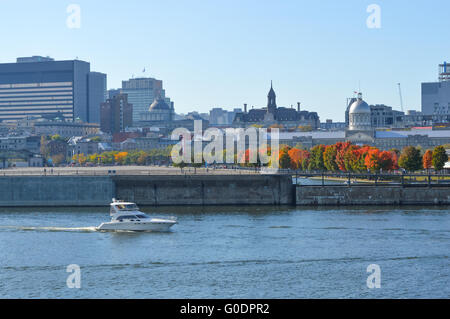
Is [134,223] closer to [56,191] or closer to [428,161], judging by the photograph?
[56,191]

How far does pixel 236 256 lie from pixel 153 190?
126 ft

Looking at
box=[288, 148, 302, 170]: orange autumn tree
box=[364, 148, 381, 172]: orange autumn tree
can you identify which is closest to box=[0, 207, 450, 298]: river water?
box=[364, 148, 381, 172]: orange autumn tree

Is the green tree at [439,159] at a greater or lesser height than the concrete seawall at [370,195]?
greater

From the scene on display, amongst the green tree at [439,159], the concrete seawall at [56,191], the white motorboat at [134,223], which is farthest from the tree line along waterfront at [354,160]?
the white motorboat at [134,223]

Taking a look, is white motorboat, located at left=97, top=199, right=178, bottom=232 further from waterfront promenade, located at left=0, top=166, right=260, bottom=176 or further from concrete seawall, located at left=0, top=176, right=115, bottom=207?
waterfront promenade, located at left=0, top=166, right=260, bottom=176

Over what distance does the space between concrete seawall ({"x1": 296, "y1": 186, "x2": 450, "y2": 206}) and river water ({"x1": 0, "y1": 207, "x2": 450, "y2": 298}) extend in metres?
10.2

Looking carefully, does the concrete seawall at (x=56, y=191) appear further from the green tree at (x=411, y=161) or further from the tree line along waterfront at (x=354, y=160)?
the green tree at (x=411, y=161)

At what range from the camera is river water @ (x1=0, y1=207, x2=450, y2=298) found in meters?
46.8

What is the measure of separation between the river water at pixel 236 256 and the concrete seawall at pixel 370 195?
33.6 feet

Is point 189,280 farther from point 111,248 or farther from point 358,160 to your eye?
point 358,160

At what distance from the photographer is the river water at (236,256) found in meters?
46.8

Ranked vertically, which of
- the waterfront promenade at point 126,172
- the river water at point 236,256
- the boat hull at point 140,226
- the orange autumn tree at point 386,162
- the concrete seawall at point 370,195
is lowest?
the river water at point 236,256

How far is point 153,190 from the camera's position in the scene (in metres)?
93.4
